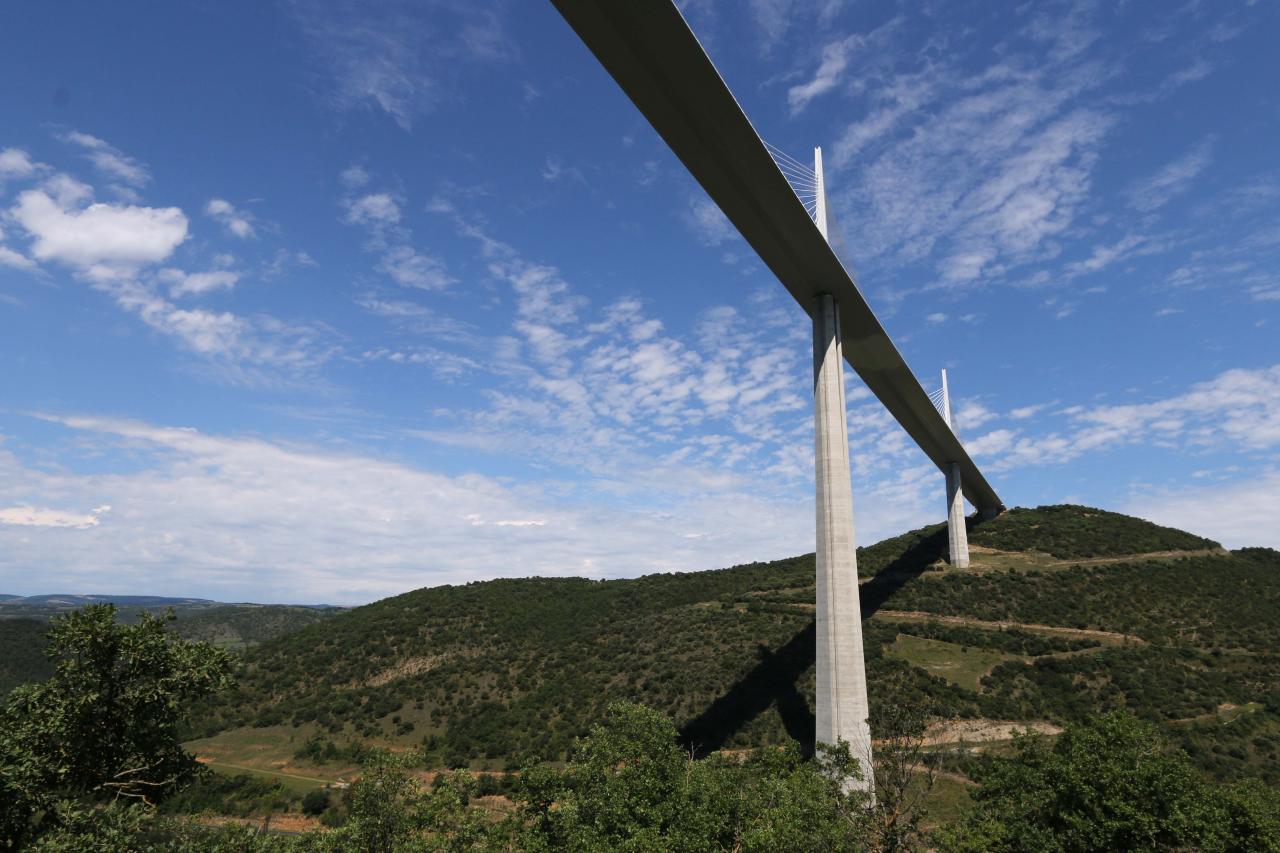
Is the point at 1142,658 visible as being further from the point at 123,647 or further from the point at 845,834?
the point at 123,647

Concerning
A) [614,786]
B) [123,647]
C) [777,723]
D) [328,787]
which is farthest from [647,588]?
[123,647]

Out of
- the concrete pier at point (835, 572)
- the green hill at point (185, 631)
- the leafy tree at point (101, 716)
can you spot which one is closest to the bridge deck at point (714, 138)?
the concrete pier at point (835, 572)

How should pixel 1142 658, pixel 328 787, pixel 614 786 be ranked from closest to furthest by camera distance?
pixel 614 786 → pixel 328 787 → pixel 1142 658

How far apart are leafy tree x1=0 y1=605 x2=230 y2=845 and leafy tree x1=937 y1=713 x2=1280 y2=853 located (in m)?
17.4

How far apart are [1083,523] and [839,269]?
65290 millimetres

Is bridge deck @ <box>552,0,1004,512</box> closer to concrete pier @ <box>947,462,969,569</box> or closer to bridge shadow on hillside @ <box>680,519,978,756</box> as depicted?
bridge shadow on hillside @ <box>680,519,978,756</box>

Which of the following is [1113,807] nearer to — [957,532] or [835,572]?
[835,572]

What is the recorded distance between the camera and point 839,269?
101 ft

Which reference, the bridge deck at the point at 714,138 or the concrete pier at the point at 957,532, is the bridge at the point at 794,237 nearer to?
the bridge deck at the point at 714,138

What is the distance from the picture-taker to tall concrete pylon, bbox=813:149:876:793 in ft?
89.5

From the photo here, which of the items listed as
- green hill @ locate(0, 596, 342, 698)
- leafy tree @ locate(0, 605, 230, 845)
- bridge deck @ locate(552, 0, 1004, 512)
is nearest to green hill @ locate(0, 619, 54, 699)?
green hill @ locate(0, 596, 342, 698)

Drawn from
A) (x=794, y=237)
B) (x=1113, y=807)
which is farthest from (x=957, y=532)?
(x=1113, y=807)

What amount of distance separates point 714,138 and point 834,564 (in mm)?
19521

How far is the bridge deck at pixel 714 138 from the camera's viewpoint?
19.1 meters
